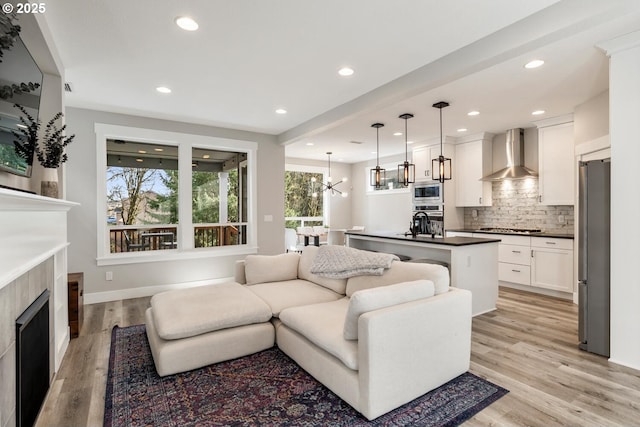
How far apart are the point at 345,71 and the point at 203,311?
8.41 feet

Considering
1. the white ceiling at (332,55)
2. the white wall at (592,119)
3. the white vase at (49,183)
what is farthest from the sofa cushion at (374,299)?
the white wall at (592,119)

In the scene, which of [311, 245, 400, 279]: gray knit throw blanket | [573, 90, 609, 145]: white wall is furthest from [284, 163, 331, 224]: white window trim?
[573, 90, 609, 145]: white wall

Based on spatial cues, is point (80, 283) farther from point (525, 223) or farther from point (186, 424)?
point (525, 223)

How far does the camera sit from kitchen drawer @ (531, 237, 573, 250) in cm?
457

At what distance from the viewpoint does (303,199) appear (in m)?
9.20

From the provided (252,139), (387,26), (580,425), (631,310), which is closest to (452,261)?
(631,310)

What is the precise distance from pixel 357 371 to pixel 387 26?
2.42 meters

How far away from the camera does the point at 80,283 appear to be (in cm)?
347

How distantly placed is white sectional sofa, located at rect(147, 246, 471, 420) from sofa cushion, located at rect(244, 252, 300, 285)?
57 centimetres

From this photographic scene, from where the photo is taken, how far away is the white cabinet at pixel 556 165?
15.7 feet

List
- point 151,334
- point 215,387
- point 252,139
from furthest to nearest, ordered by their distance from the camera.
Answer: point 252,139, point 151,334, point 215,387

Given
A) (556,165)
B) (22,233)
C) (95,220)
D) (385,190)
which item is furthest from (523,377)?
(385,190)

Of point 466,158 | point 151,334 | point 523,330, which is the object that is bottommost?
point 523,330

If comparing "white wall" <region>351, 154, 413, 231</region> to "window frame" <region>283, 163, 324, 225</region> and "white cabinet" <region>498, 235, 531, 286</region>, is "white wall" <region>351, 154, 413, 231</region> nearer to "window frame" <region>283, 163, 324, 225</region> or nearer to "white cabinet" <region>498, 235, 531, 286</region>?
"window frame" <region>283, 163, 324, 225</region>
